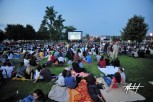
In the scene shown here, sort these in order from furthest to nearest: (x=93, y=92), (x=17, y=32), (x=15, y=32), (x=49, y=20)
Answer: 1. (x=15, y=32)
2. (x=17, y=32)
3. (x=49, y=20)
4. (x=93, y=92)

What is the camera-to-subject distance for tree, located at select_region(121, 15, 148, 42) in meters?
23.1

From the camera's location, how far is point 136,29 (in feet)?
79.9

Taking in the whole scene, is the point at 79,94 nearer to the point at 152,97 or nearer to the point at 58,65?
the point at 152,97

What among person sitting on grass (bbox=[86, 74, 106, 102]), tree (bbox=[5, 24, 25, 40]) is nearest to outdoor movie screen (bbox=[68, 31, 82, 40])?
tree (bbox=[5, 24, 25, 40])

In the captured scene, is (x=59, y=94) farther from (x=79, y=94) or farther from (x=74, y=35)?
(x=74, y=35)

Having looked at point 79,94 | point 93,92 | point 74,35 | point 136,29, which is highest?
point 136,29

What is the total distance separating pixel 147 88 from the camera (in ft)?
24.2

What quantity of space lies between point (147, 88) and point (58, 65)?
661cm

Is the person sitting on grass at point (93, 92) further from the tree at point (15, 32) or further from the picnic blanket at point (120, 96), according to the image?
the tree at point (15, 32)

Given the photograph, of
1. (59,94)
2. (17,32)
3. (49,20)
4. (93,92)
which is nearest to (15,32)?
(17,32)

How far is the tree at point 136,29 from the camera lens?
23.1 m

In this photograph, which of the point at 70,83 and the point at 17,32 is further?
the point at 17,32

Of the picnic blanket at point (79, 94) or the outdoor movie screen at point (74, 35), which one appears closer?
the picnic blanket at point (79, 94)

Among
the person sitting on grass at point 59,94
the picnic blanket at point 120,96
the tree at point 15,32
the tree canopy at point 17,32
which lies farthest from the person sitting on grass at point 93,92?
the tree at point 15,32
